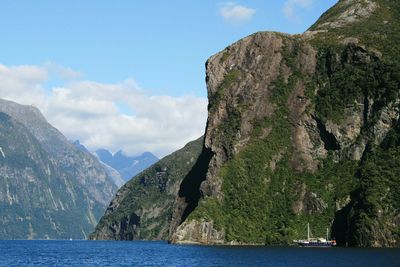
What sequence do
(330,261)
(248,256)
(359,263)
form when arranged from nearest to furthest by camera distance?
(359,263), (330,261), (248,256)

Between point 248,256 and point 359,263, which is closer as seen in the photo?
point 359,263

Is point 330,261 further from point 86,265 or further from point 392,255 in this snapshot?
point 86,265

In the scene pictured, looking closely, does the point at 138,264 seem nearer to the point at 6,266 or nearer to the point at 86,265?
the point at 86,265

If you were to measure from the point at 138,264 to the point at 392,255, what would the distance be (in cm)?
5862

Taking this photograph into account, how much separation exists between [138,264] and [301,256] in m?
41.5

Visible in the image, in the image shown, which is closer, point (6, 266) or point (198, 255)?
point (6, 266)

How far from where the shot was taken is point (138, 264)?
15888 cm

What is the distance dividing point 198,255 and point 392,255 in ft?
158

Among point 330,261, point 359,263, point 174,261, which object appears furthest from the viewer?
point 174,261

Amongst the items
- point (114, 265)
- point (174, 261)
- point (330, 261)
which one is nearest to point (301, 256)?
point (330, 261)

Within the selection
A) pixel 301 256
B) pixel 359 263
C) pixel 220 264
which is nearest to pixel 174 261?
pixel 220 264

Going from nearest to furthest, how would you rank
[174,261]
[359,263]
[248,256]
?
[359,263] → [174,261] → [248,256]

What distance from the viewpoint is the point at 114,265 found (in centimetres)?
15488

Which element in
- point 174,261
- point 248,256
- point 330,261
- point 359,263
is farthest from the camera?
point 248,256
